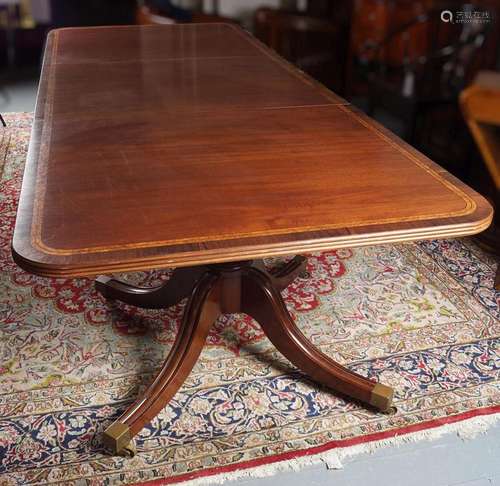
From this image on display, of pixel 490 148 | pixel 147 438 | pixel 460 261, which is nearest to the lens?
pixel 147 438

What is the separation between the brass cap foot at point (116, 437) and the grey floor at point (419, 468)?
254 mm

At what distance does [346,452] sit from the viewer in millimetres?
1394

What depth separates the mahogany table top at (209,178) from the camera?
974 mm

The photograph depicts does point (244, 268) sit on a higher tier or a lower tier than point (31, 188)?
lower

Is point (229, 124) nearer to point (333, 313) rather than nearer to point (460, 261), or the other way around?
point (333, 313)

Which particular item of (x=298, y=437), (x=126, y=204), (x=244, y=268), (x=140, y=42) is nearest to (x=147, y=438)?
(x=298, y=437)

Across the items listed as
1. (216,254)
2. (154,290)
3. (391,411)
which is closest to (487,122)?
(391,411)

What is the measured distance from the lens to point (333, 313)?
187 cm

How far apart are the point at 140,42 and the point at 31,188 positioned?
52.0 inches

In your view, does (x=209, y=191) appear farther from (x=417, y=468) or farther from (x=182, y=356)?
(x=417, y=468)

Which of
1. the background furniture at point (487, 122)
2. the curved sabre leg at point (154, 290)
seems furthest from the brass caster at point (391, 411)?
the background furniture at point (487, 122)

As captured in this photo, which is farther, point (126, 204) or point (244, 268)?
point (244, 268)

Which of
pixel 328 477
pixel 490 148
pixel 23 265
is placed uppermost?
pixel 23 265

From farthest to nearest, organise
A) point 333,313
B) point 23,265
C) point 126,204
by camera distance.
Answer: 1. point 333,313
2. point 126,204
3. point 23,265
